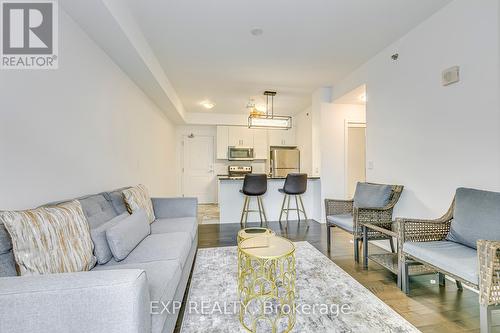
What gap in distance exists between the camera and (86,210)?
5.65 feet

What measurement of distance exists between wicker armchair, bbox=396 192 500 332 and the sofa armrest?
185cm

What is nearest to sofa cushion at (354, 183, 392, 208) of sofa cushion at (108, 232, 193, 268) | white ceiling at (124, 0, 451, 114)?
white ceiling at (124, 0, 451, 114)

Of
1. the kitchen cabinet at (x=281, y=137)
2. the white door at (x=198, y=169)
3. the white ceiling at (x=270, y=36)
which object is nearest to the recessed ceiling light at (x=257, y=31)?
the white ceiling at (x=270, y=36)

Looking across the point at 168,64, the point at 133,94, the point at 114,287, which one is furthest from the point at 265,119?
the point at 114,287

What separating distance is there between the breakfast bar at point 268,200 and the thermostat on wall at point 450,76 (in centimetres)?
253

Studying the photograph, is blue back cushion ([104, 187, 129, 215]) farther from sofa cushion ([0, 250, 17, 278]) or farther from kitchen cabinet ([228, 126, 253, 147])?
kitchen cabinet ([228, 126, 253, 147])

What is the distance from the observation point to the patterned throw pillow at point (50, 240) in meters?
1.04

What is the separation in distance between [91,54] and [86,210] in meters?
1.50

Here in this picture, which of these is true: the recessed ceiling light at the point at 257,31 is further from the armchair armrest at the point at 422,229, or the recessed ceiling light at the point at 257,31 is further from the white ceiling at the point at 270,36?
the armchair armrest at the point at 422,229

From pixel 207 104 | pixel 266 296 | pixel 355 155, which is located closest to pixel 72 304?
pixel 266 296

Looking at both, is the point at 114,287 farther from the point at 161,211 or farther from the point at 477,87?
the point at 477,87

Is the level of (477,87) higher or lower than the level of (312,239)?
higher

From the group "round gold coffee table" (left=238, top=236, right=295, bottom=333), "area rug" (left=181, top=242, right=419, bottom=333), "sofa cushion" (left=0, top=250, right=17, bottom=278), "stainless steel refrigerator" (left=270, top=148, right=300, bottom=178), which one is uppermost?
"stainless steel refrigerator" (left=270, top=148, right=300, bottom=178)

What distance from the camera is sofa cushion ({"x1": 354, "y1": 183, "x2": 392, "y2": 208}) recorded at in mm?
2709
